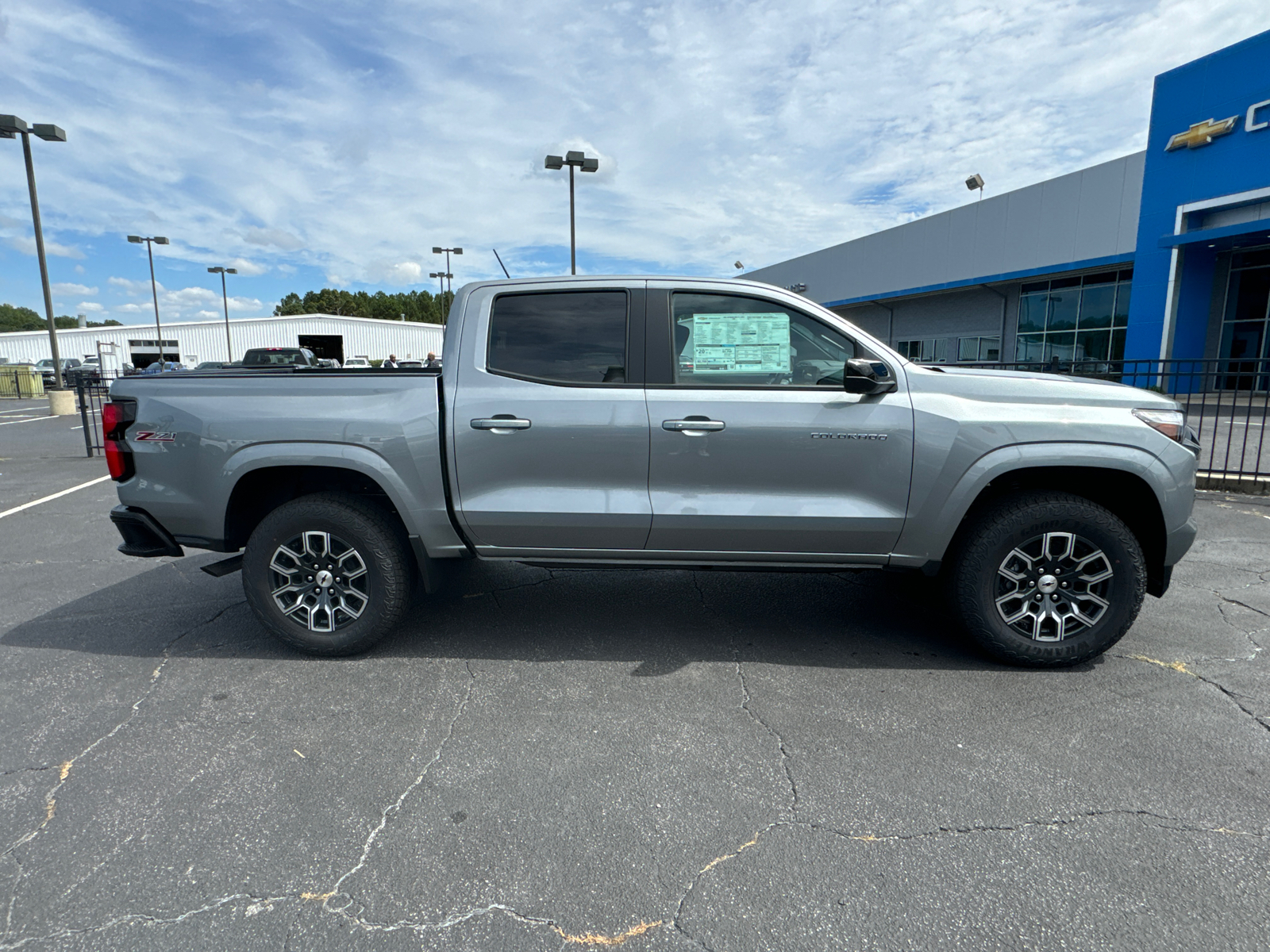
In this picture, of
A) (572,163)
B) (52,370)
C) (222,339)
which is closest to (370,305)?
(222,339)

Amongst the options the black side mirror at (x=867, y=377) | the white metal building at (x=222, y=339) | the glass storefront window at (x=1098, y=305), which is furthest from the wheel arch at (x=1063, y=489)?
the white metal building at (x=222, y=339)

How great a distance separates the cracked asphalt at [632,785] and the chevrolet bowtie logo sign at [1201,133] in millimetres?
20057

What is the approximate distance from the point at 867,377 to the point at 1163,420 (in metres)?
1.46

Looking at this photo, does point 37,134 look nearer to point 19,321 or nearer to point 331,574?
point 331,574

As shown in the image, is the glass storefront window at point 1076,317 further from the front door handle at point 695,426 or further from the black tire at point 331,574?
the black tire at point 331,574

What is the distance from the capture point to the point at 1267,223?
16.9 m

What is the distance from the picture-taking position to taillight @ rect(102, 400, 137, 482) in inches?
144

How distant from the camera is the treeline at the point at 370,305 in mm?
118000

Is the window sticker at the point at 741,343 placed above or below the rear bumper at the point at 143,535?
above

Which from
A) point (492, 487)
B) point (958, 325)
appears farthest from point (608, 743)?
point (958, 325)

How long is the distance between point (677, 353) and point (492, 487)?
117cm

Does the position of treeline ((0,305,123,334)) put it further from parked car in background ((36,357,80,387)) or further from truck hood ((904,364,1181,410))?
truck hood ((904,364,1181,410))

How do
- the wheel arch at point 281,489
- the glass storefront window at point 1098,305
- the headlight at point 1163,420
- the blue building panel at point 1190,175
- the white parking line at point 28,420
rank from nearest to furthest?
the headlight at point 1163,420 < the wheel arch at point 281,489 < the blue building panel at point 1190,175 < the white parking line at point 28,420 < the glass storefront window at point 1098,305

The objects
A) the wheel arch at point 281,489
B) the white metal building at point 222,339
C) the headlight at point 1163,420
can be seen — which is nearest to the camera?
the headlight at point 1163,420
